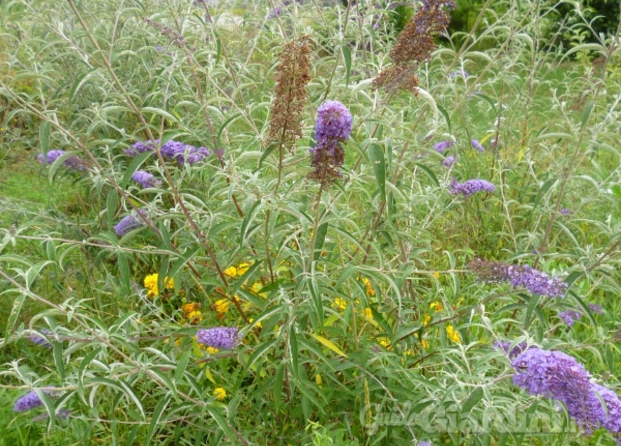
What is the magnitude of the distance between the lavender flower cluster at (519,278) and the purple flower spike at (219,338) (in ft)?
3.03

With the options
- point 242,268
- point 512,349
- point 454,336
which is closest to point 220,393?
point 242,268

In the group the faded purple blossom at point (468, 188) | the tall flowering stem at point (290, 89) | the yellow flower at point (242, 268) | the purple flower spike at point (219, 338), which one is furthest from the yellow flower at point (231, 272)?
the tall flowering stem at point (290, 89)

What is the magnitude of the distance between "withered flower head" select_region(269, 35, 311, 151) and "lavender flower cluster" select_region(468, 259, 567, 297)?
0.84 meters

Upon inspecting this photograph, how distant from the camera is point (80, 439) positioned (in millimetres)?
2570

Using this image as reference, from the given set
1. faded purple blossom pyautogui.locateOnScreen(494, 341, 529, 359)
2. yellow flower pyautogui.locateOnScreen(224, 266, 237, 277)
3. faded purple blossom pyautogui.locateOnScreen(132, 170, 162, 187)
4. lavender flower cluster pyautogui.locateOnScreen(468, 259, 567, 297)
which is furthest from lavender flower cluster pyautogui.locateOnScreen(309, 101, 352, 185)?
yellow flower pyautogui.locateOnScreen(224, 266, 237, 277)

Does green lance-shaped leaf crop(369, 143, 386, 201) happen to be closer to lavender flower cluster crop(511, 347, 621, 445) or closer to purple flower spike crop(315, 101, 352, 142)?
purple flower spike crop(315, 101, 352, 142)

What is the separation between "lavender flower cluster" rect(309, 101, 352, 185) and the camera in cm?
172

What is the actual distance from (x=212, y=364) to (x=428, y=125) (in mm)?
1615

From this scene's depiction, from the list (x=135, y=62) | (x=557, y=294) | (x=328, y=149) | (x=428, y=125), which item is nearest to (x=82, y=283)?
(x=135, y=62)

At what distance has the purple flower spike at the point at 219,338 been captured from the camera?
2.33 meters

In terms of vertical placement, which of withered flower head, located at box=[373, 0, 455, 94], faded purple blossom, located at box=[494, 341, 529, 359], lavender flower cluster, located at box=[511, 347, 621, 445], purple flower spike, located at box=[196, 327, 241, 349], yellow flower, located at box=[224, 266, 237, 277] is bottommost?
yellow flower, located at box=[224, 266, 237, 277]

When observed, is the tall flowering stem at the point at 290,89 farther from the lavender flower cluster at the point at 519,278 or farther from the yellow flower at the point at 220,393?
the yellow flower at the point at 220,393

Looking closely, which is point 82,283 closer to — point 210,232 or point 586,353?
point 210,232

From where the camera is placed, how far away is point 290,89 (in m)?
1.81
